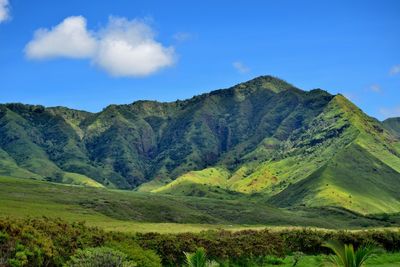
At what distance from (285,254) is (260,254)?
5.74m

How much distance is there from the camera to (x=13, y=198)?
195 meters

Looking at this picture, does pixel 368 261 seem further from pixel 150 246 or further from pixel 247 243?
pixel 150 246

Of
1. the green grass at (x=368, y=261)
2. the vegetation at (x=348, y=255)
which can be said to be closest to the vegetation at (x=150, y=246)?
the green grass at (x=368, y=261)

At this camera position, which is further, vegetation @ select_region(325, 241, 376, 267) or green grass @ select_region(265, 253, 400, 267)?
green grass @ select_region(265, 253, 400, 267)

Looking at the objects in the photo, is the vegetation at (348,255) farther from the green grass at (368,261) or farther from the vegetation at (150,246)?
the green grass at (368,261)

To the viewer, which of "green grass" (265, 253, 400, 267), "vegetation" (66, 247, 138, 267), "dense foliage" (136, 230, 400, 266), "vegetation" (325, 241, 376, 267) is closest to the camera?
"vegetation" (325, 241, 376, 267)

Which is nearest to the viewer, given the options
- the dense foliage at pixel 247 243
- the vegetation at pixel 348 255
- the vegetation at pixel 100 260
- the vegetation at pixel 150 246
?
the vegetation at pixel 348 255

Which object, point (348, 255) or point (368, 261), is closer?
point (348, 255)

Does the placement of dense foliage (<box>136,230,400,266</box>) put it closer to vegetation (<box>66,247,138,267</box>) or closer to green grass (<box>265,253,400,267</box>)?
green grass (<box>265,253,400,267</box>)

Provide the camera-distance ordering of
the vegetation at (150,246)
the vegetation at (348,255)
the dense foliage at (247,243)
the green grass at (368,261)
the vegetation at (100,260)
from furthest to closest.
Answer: the dense foliage at (247,243)
the green grass at (368,261)
the vegetation at (150,246)
the vegetation at (100,260)
the vegetation at (348,255)

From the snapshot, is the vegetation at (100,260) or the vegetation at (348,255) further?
the vegetation at (100,260)

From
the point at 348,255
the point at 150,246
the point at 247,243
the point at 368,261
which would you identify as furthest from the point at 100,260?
the point at 368,261

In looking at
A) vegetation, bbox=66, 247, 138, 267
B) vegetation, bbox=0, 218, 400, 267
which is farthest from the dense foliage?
vegetation, bbox=66, 247, 138, 267

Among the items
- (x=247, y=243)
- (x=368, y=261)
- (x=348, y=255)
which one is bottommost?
(x=247, y=243)
